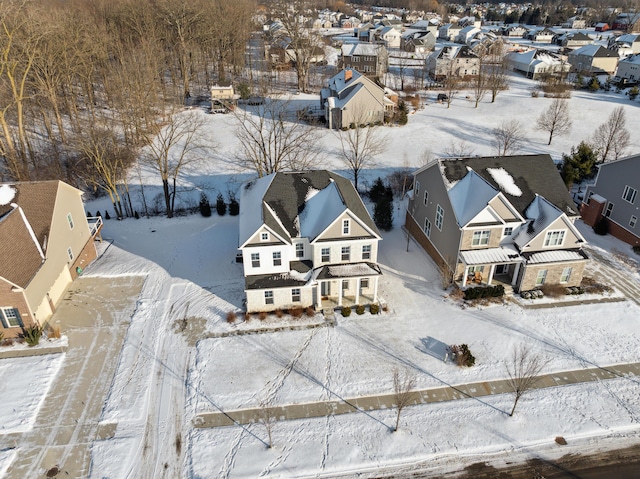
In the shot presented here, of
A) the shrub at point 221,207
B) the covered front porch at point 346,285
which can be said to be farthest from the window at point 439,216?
the shrub at point 221,207

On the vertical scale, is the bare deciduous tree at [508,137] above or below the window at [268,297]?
above

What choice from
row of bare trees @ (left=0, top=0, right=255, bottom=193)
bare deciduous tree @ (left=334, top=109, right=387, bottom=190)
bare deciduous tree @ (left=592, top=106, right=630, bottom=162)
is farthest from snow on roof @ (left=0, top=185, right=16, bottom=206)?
bare deciduous tree @ (left=592, top=106, right=630, bottom=162)

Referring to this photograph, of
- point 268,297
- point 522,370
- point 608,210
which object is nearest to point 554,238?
point 522,370

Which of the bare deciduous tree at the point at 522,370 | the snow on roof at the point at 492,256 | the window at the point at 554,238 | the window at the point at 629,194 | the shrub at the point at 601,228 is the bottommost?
the bare deciduous tree at the point at 522,370

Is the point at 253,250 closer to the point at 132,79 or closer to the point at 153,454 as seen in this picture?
the point at 153,454

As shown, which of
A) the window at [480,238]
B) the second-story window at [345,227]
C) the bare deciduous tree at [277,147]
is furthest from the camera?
the bare deciduous tree at [277,147]

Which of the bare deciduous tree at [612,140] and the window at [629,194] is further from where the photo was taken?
the bare deciduous tree at [612,140]

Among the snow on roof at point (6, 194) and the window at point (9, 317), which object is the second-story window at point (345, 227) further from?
the snow on roof at point (6, 194)

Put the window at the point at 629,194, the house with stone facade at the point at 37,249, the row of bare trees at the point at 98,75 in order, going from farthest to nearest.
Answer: the row of bare trees at the point at 98,75, the window at the point at 629,194, the house with stone facade at the point at 37,249
